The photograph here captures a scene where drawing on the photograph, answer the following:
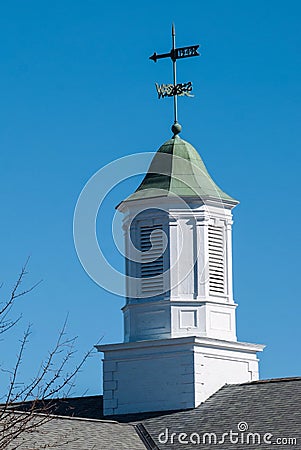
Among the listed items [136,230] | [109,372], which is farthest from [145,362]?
[136,230]

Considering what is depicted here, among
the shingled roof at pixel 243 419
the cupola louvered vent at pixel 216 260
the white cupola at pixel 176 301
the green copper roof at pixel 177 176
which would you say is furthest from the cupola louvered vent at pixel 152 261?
the shingled roof at pixel 243 419

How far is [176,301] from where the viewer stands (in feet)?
102

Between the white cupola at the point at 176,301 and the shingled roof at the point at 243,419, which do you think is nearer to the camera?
the shingled roof at the point at 243,419

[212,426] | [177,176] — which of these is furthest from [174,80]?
[212,426]

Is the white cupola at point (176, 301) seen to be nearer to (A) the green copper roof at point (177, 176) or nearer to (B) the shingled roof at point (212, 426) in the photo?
(A) the green copper roof at point (177, 176)

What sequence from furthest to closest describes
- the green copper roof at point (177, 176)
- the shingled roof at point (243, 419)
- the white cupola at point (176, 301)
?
the green copper roof at point (177, 176), the white cupola at point (176, 301), the shingled roof at point (243, 419)

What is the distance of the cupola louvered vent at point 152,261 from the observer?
31328 millimetres

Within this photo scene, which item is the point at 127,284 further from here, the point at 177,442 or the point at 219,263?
the point at 177,442

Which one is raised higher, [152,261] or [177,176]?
[177,176]

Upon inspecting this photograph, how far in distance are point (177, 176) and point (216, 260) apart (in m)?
2.33

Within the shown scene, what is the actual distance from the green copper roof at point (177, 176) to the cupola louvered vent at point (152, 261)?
0.96 m

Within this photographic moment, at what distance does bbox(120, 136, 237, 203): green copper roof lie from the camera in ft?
104

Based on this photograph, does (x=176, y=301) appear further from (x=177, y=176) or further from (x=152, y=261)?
(x=177, y=176)

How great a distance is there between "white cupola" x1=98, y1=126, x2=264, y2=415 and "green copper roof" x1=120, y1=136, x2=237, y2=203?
29 mm
